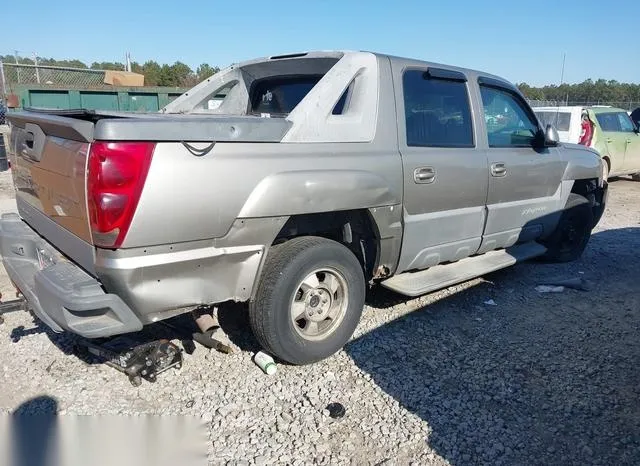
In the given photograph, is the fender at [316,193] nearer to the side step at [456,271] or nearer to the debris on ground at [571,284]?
the side step at [456,271]

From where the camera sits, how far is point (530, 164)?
481cm

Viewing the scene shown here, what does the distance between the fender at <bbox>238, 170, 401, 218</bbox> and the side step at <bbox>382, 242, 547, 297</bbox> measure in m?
0.70

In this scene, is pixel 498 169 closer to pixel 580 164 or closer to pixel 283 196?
pixel 580 164

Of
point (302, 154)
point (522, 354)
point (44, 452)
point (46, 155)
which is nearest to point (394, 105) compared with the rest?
point (302, 154)

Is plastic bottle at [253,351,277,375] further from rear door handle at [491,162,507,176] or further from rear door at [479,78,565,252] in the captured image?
rear door handle at [491,162,507,176]

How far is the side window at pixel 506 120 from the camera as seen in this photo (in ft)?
15.0

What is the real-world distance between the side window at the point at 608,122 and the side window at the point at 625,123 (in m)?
0.14

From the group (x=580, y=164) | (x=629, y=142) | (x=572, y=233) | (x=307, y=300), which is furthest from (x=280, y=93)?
(x=629, y=142)

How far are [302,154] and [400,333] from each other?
1.68m

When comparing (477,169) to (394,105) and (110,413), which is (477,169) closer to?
(394,105)

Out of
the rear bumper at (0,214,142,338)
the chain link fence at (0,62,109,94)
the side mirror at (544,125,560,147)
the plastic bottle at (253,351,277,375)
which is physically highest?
the chain link fence at (0,62,109,94)

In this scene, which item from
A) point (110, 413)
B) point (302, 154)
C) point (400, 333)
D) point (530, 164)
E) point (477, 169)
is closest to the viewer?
point (110, 413)

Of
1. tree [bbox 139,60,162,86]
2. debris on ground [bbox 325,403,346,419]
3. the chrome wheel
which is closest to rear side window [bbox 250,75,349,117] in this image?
the chrome wheel

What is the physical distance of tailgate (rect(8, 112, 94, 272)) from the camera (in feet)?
8.60
